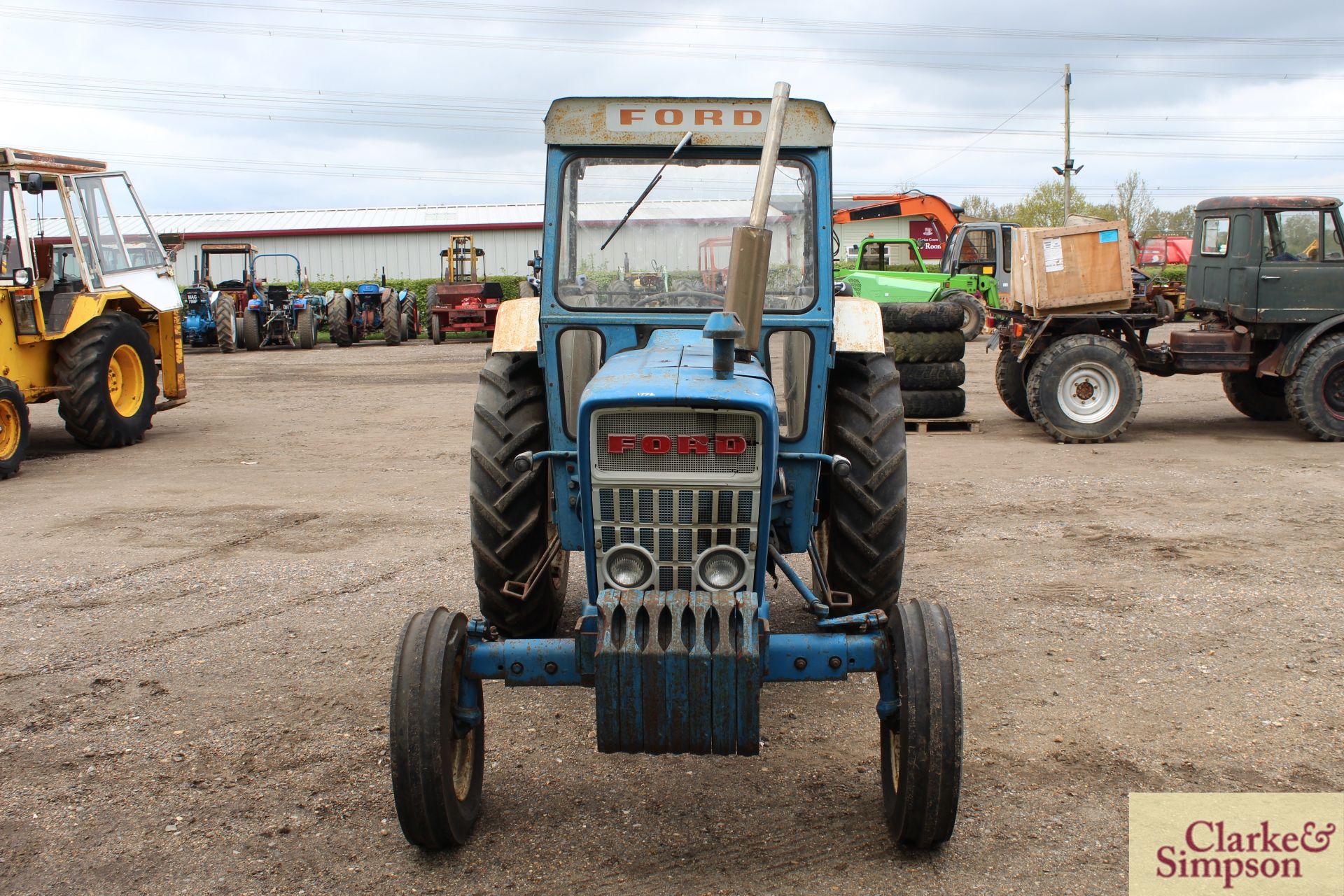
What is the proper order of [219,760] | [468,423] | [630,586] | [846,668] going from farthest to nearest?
1. [468,423]
2. [219,760]
3. [630,586]
4. [846,668]

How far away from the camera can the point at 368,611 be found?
5762 millimetres

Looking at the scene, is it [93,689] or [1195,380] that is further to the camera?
[1195,380]

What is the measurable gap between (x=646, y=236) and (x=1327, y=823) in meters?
3.03

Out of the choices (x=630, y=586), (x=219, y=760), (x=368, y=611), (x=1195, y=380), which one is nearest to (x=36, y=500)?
(x=368, y=611)

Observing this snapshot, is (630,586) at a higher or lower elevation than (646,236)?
lower

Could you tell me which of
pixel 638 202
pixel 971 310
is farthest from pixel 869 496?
pixel 971 310

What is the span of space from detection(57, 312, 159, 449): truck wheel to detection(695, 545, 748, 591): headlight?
8.57 m

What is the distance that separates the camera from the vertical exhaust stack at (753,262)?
12.1 ft

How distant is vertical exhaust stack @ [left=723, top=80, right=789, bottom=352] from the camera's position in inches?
145

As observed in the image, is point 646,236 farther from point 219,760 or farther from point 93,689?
point 93,689

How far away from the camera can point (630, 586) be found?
376cm

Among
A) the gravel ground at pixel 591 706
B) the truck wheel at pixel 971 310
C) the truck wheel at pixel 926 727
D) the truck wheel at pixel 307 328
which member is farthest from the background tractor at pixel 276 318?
the truck wheel at pixel 926 727

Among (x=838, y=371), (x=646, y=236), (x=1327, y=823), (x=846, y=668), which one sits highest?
(x=646, y=236)

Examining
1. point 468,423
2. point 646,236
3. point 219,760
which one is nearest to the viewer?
point 219,760
